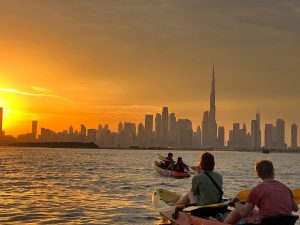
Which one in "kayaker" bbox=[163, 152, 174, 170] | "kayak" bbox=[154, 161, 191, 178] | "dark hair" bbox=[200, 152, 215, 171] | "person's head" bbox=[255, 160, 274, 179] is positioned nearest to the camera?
"person's head" bbox=[255, 160, 274, 179]

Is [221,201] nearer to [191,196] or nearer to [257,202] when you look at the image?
[191,196]

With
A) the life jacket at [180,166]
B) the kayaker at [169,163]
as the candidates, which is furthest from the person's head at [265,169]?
the kayaker at [169,163]

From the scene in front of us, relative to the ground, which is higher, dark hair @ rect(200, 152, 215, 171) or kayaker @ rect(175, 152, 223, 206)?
dark hair @ rect(200, 152, 215, 171)

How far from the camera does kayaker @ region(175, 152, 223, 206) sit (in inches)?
428

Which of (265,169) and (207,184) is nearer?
(265,169)

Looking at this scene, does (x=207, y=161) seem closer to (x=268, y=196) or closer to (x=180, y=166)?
(x=268, y=196)

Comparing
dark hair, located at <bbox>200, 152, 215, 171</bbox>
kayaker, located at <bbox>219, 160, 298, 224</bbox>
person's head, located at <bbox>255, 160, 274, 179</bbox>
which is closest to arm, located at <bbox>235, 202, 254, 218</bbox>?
kayaker, located at <bbox>219, 160, 298, 224</bbox>

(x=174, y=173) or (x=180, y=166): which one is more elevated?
(x=180, y=166)

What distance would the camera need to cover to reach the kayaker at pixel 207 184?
10.9 m

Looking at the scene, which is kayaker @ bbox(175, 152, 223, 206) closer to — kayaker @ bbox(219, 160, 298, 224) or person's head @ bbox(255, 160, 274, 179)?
kayaker @ bbox(219, 160, 298, 224)

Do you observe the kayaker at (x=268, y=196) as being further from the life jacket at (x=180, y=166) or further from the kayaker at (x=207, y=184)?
the life jacket at (x=180, y=166)

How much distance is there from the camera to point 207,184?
1128 centimetres

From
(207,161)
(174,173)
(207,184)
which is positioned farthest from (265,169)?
(174,173)

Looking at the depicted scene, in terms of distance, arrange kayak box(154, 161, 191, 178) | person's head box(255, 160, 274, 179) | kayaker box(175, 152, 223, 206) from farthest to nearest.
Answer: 1. kayak box(154, 161, 191, 178)
2. kayaker box(175, 152, 223, 206)
3. person's head box(255, 160, 274, 179)
